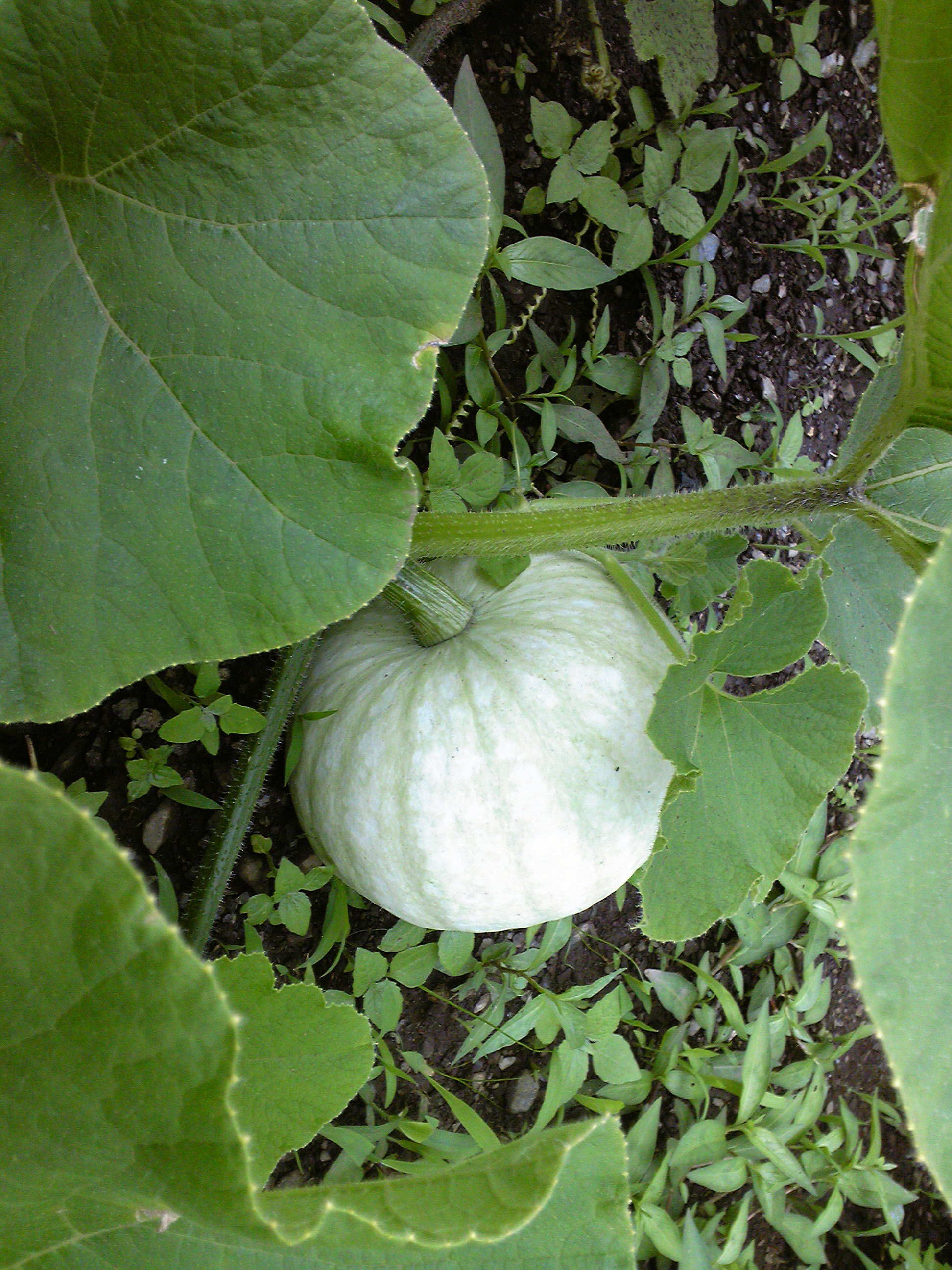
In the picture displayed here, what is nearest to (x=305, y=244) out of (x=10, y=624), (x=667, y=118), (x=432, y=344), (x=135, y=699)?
(x=432, y=344)

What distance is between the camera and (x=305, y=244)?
0.68 m

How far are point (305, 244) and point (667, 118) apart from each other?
1039 mm

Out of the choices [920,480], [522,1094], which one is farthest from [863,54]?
[522,1094]

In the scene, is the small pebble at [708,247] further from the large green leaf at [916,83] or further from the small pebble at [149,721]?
the small pebble at [149,721]

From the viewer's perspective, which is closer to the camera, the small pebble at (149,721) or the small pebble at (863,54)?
the small pebble at (149,721)

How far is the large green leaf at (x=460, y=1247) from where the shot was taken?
530 millimetres

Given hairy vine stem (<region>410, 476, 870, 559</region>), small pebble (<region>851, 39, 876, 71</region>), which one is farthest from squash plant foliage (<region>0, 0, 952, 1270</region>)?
small pebble (<region>851, 39, 876, 71</region>)

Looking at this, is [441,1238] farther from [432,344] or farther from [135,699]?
[135,699]

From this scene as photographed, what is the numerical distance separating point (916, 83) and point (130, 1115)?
766 millimetres

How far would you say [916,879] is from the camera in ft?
1.51

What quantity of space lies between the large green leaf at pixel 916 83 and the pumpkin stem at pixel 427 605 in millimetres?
568

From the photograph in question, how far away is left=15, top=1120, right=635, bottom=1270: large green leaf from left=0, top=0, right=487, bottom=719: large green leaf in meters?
0.35

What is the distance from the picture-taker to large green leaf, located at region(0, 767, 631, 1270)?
381mm

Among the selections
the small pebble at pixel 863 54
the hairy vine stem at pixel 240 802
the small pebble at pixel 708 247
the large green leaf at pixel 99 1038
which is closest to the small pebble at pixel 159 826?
the hairy vine stem at pixel 240 802
